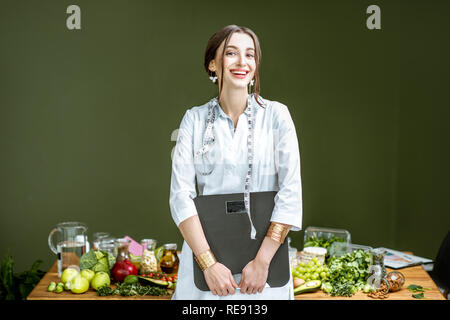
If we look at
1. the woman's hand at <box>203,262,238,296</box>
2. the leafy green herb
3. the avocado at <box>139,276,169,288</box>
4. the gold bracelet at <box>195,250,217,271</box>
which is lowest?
the leafy green herb

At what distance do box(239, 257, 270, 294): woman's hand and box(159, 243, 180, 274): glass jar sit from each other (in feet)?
2.75

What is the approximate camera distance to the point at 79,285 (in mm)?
1852

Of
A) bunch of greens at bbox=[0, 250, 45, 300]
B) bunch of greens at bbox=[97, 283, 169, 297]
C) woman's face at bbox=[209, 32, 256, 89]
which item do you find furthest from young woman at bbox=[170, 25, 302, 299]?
bunch of greens at bbox=[0, 250, 45, 300]

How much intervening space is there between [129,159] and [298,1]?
5.46ft

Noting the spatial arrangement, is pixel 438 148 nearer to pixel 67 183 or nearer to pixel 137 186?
pixel 137 186

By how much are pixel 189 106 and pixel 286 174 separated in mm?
1871

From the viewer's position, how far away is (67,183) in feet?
10.5

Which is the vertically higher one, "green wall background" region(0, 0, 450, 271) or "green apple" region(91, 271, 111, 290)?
"green wall background" region(0, 0, 450, 271)

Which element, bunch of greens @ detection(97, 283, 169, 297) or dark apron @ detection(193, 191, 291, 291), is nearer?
dark apron @ detection(193, 191, 291, 291)

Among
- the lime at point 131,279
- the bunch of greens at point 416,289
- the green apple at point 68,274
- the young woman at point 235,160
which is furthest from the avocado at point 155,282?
the bunch of greens at point 416,289

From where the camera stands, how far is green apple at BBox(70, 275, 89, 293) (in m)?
1.85

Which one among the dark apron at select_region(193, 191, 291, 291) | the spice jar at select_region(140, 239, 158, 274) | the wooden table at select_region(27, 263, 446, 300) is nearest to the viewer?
the dark apron at select_region(193, 191, 291, 291)

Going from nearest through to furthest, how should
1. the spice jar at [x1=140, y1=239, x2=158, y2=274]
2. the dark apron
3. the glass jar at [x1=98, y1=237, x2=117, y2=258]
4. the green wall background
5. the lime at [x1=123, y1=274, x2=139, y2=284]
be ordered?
the dark apron, the lime at [x1=123, y1=274, x2=139, y2=284], the spice jar at [x1=140, y1=239, x2=158, y2=274], the glass jar at [x1=98, y1=237, x2=117, y2=258], the green wall background

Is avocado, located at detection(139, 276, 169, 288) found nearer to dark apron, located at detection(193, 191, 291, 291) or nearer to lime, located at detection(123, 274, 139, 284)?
lime, located at detection(123, 274, 139, 284)
